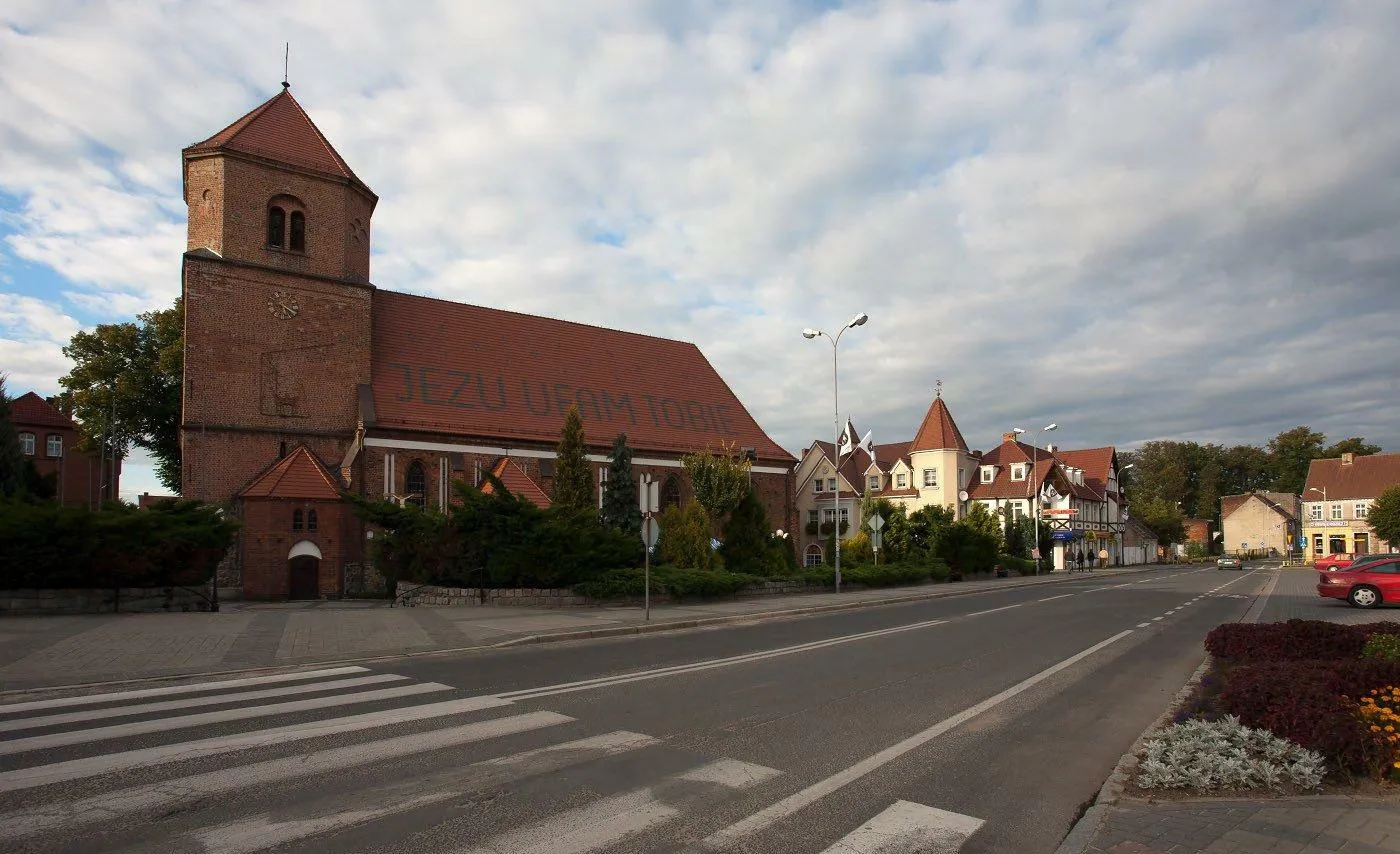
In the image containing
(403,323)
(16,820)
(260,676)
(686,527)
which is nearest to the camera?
(16,820)

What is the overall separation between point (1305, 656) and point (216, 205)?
114 ft

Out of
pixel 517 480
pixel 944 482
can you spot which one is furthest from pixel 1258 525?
pixel 517 480

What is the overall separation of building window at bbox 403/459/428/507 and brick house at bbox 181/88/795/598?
76mm

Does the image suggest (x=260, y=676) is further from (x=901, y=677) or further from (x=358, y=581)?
(x=358, y=581)

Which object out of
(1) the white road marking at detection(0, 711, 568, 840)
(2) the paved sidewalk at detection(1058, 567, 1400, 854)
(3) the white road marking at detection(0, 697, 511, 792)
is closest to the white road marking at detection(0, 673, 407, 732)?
(3) the white road marking at detection(0, 697, 511, 792)

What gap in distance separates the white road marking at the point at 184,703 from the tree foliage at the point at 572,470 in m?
17.4

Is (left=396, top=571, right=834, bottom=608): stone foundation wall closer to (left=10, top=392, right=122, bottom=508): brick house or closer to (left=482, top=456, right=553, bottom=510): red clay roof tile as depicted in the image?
(left=482, top=456, right=553, bottom=510): red clay roof tile

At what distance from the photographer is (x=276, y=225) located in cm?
3184

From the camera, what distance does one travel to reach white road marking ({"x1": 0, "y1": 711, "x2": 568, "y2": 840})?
487 centimetres

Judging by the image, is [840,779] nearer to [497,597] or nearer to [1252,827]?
[1252,827]

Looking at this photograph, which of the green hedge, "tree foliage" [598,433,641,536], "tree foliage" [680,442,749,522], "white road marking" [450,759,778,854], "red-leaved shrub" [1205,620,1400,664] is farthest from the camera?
"tree foliage" [680,442,749,522]

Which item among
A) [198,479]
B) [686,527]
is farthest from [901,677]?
[198,479]

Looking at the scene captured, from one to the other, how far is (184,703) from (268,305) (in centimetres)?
2657

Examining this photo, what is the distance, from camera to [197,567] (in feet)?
56.5
